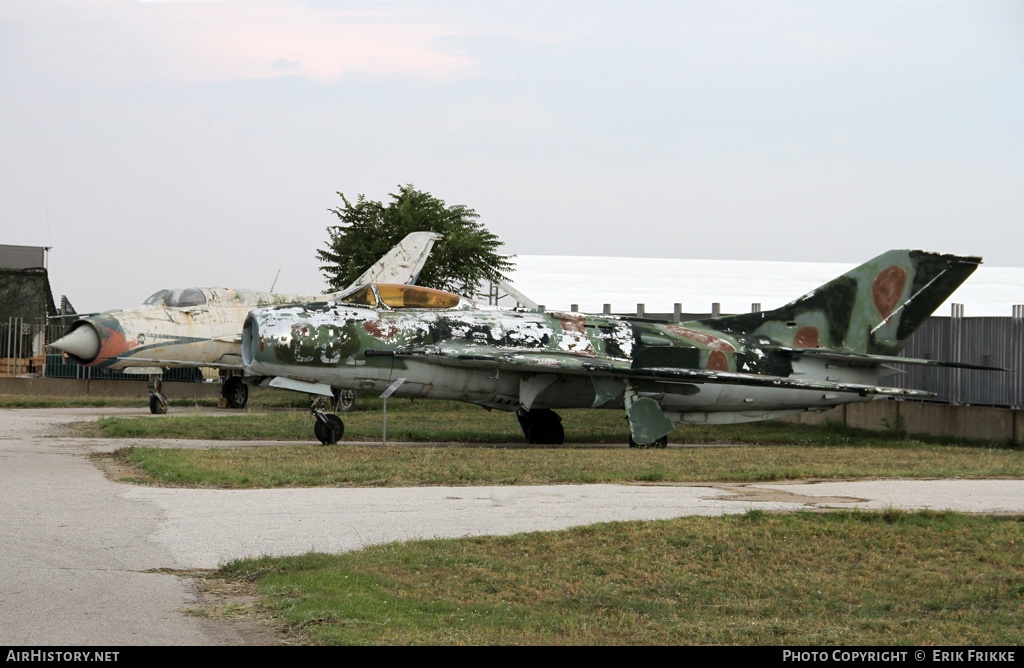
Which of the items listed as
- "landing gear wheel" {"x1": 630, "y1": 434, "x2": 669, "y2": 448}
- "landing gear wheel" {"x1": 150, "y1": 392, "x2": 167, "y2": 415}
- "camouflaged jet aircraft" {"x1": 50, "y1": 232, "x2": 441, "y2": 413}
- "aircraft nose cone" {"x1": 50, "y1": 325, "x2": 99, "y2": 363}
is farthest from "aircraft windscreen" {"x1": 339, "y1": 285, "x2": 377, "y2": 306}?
"landing gear wheel" {"x1": 150, "y1": 392, "x2": 167, "y2": 415}

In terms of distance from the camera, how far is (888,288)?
21.2 metres

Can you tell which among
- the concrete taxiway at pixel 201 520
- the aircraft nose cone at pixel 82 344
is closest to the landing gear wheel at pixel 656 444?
the concrete taxiway at pixel 201 520

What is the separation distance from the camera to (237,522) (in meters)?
9.96

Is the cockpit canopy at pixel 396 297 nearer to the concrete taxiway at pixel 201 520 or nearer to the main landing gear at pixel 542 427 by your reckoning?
the main landing gear at pixel 542 427

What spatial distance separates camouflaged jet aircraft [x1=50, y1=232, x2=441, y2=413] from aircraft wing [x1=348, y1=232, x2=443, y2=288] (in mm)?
2688

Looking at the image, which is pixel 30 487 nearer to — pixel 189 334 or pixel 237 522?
pixel 237 522

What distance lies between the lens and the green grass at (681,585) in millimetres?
6539

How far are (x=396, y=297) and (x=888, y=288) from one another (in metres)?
10.1

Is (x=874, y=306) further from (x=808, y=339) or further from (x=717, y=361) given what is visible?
(x=717, y=361)

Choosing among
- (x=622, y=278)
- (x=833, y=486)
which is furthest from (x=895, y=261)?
(x=622, y=278)

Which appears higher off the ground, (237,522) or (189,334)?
(189,334)

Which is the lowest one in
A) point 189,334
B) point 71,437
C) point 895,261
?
point 71,437

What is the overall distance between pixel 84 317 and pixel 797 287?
2803 centimetres

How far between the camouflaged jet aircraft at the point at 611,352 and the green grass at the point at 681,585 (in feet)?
30.1
